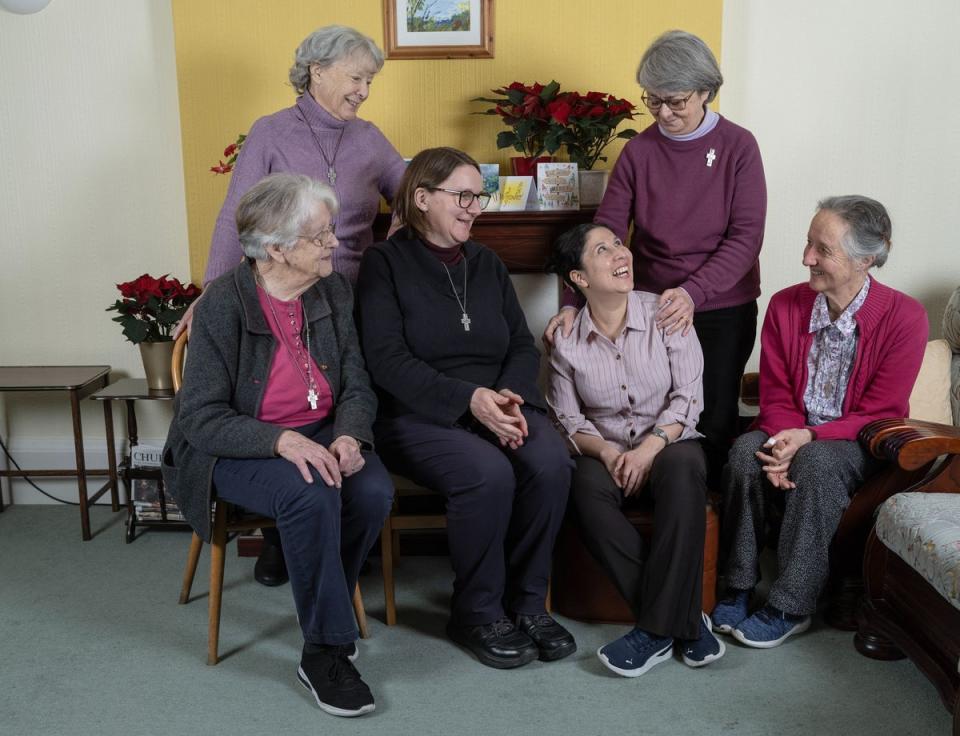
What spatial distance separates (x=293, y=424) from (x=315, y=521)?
0.32 metres

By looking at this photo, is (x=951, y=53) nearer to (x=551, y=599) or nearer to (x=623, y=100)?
(x=623, y=100)

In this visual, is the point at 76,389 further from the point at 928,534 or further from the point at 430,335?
the point at 928,534

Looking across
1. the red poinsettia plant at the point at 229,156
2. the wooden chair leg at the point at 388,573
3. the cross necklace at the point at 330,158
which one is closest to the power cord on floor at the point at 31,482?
the red poinsettia plant at the point at 229,156

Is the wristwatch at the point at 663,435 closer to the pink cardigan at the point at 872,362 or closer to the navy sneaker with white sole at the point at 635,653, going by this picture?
the pink cardigan at the point at 872,362

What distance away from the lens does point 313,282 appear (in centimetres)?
231

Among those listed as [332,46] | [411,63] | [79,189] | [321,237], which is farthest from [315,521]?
[79,189]

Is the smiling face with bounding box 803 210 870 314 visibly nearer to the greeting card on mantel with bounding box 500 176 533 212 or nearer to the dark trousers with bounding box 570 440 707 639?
the dark trousers with bounding box 570 440 707 639

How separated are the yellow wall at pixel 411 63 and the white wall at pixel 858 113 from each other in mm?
197

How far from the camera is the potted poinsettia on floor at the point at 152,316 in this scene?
307 cm

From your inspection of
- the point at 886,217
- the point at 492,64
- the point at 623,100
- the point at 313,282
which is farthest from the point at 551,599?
the point at 492,64

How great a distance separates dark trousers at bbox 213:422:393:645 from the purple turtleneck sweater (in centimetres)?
64

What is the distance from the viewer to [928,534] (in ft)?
6.63

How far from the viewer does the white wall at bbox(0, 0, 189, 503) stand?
3.23m

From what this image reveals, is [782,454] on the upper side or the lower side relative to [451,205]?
lower
